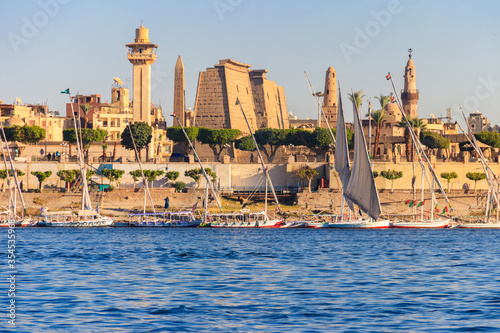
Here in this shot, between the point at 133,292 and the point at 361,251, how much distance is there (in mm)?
19849

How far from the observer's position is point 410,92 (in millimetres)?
139625

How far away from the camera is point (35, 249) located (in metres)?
44.5

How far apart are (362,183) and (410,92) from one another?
3642 inches

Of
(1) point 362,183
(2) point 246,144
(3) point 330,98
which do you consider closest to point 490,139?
(2) point 246,144

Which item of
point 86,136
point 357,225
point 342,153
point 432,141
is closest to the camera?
point 342,153

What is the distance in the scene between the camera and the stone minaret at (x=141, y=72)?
105938 millimetres

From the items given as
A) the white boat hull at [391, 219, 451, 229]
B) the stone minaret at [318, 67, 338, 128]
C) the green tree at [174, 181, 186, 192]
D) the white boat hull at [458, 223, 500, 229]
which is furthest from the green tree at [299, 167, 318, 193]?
the stone minaret at [318, 67, 338, 128]

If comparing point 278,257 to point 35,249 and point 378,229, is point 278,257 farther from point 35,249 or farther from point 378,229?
point 378,229

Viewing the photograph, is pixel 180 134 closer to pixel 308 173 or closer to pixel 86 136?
pixel 86 136

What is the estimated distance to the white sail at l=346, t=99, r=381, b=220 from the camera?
4925 centimetres

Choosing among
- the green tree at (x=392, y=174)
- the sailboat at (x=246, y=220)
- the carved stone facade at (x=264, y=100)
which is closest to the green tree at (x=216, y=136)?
the carved stone facade at (x=264, y=100)

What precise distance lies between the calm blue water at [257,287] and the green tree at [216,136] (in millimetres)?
52445

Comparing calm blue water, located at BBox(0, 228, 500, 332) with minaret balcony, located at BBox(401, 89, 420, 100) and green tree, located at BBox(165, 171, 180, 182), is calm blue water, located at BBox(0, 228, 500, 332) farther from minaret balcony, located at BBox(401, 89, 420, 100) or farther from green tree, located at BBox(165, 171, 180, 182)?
minaret balcony, located at BBox(401, 89, 420, 100)

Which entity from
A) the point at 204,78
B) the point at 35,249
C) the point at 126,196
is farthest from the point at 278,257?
the point at 204,78
